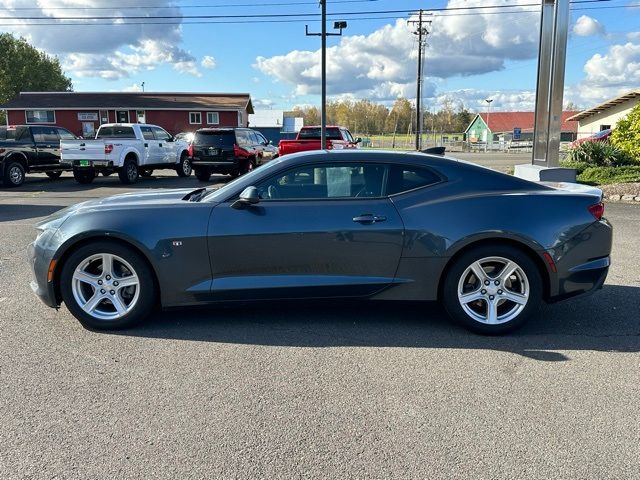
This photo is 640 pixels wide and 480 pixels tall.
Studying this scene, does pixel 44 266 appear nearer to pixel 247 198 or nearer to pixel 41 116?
pixel 247 198

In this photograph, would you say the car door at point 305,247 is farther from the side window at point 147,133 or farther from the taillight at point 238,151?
the side window at point 147,133

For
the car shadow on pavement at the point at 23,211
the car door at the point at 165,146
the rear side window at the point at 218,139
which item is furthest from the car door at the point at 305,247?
the car door at the point at 165,146

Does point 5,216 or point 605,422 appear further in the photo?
point 5,216

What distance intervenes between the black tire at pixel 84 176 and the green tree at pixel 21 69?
6307 centimetres

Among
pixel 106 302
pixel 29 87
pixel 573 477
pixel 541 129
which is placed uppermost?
pixel 29 87

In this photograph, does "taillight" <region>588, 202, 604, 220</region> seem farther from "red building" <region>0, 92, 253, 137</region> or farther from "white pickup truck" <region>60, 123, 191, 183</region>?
"red building" <region>0, 92, 253, 137</region>

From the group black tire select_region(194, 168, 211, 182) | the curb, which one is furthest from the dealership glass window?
the curb

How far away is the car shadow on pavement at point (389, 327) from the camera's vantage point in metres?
4.13

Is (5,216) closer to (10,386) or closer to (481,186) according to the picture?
(10,386)

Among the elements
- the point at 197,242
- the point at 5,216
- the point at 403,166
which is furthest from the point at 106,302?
the point at 5,216

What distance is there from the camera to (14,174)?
16531 mm

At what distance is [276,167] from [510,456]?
108 inches

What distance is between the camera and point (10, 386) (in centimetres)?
341

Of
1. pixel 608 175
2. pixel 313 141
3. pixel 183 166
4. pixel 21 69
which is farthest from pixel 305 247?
pixel 21 69
